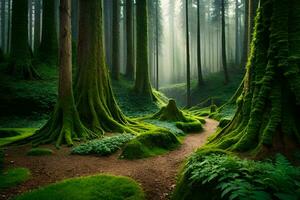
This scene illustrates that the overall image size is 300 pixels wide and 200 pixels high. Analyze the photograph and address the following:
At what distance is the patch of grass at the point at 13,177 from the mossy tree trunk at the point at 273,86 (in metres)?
4.43

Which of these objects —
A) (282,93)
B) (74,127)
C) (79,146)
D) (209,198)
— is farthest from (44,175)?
(282,93)

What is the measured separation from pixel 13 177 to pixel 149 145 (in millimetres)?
3795

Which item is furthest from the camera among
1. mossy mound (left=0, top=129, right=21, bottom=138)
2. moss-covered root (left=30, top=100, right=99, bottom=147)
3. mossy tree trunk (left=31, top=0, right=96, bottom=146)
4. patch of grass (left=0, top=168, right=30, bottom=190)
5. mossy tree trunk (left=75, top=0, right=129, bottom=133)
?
mossy mound (left=0, top=129, right=21, bottom=138)

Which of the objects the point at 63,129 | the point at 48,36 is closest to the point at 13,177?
the point at 63,129

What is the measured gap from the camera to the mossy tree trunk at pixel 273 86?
4773mm

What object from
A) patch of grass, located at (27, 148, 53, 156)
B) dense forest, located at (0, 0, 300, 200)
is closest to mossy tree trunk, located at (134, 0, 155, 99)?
dense forest, located at (0, 0, 300, 200)

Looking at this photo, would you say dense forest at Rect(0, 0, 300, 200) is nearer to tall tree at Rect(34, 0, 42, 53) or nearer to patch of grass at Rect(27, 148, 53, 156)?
patch of grass at Rect(27, 148, 53, 156)

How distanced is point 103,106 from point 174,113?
15.5 feet

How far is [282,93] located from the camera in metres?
5.02

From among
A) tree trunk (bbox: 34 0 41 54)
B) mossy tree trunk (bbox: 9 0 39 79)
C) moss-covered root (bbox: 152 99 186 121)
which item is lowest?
moss-covered root (bbox: 152 99 186 121)

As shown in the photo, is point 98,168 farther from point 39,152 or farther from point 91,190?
point 39,152

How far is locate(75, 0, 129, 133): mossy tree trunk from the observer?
10812 millimetres

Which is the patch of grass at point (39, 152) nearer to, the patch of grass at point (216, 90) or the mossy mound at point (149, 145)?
the mossy mound at point (149, 145)

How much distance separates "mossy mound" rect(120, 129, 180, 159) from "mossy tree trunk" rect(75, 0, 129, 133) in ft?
8.11
